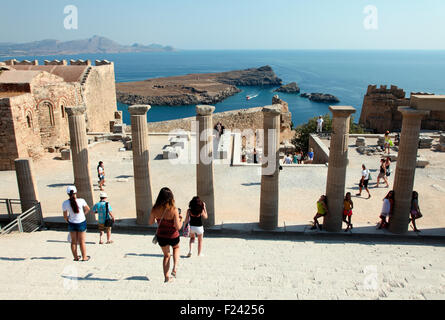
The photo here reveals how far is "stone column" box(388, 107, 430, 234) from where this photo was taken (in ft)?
29.3

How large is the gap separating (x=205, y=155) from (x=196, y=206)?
212 centimetres

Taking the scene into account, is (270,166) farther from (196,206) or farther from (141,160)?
(141,160)

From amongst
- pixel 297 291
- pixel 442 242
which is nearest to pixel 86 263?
pixel 297 291

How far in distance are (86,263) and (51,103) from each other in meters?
17.0

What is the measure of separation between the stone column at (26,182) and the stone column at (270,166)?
21.9 feet

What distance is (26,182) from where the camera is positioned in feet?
34.7

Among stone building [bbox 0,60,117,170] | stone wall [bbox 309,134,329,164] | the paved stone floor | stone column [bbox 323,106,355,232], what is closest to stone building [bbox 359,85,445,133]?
stone wall [bbox 309,134,329,164]

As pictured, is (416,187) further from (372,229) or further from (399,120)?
(399,120)

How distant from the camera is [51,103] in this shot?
21.7m

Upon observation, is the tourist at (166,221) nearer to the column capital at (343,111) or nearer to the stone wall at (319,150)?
the column capital at (343,111)

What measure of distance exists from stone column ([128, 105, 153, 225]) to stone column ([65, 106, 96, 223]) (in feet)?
4.46

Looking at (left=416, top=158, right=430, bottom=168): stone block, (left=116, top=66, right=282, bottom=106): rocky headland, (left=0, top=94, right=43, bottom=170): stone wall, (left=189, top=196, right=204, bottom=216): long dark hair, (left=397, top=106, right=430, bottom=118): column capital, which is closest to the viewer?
(left=189, top=196, right=204, bottom=216): long dark hair

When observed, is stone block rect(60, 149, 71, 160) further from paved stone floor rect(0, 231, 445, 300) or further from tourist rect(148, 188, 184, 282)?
tourist rect(148, 188, 184, 282)

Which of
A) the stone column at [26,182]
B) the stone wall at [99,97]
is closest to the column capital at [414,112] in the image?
the stone column at [26,182]
